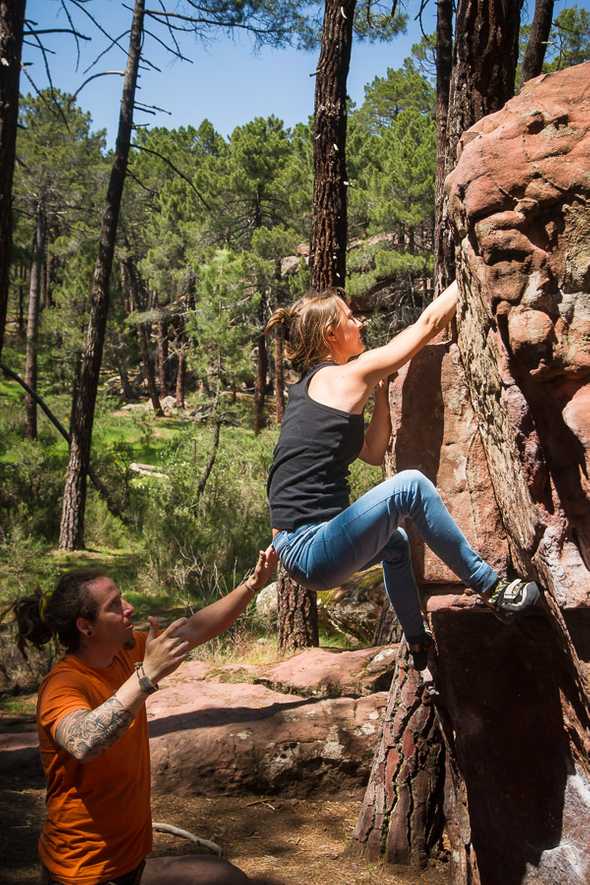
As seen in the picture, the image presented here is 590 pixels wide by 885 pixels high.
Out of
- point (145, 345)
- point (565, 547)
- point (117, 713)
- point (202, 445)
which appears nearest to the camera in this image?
point (117, 713)

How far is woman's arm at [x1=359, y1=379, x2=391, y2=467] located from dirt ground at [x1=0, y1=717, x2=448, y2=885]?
2.08m

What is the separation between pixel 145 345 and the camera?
30.4m

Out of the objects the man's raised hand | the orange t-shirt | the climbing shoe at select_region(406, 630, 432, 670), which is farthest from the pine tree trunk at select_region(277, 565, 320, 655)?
the man's raised hand

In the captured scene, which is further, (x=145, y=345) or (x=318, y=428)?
(x=145, y=345)

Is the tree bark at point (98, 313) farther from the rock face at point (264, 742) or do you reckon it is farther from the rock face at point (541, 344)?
the rock face at point (541, 344)

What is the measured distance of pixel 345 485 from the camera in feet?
10.7

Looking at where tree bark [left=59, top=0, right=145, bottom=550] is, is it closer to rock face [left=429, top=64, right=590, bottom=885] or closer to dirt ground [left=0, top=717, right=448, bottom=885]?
dirt ground [left=0, top=717, right=448, bottom=885]

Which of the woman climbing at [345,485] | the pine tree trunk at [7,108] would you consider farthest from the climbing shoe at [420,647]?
the pine tree trunk at [7,108]

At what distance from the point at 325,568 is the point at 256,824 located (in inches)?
89.3

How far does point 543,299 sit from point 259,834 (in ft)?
11.0

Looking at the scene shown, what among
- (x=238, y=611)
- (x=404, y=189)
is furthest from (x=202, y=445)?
(x=238, y=611)

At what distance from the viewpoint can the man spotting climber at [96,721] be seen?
7.30 ft

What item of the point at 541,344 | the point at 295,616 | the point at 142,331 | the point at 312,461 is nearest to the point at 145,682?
the point at 312,461

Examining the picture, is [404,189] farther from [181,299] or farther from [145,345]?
[145,345]
